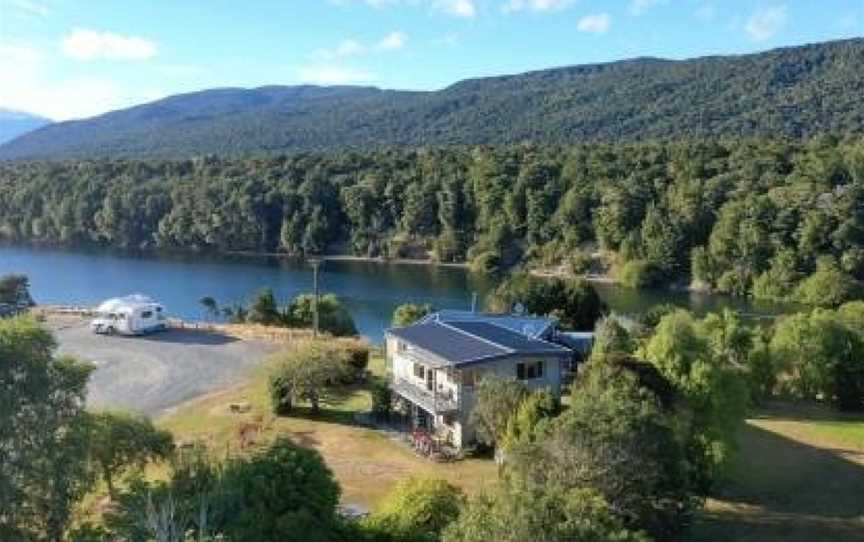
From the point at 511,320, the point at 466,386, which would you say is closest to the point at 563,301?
the point at 511,320

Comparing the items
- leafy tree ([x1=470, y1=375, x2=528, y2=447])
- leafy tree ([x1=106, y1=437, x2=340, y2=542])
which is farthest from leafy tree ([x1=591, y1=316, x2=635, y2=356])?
leafy tree ([x1=106, y1=437, x2=340, y2=542])

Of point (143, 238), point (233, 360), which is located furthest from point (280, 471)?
point (143, 238)

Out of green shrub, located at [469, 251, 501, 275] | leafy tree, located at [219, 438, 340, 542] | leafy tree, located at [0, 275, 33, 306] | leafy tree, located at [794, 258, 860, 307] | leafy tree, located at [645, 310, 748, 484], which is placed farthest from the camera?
green shrub, located at [469, 251, 501, 275]

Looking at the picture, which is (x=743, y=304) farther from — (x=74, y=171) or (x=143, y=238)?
(x=74, y=171)

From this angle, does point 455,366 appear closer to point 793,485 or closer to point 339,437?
point 339,437

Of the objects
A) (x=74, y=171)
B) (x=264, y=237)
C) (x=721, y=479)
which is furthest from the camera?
(x=74, y=171)

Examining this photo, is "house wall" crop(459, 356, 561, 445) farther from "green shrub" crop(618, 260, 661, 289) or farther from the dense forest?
"green shrub" crop(618, 260, 661, 289)
